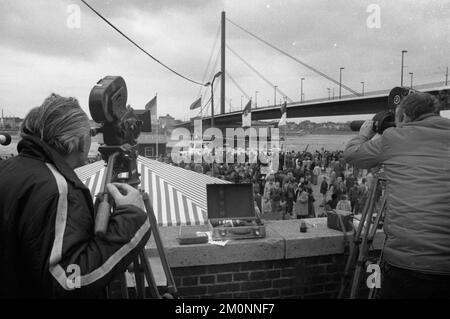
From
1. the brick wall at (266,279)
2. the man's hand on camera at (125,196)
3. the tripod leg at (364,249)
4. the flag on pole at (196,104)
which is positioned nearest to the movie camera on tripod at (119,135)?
the man's hand on camera at (125,196)

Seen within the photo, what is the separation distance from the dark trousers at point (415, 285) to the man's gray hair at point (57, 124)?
1732 mm

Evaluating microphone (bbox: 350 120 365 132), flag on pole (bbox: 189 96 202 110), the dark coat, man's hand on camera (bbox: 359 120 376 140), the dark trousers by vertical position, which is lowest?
the dark trousers

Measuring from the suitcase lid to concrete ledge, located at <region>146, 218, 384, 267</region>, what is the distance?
219 mm

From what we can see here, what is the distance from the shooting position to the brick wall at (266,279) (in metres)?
2.69

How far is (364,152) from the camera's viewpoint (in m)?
2.14

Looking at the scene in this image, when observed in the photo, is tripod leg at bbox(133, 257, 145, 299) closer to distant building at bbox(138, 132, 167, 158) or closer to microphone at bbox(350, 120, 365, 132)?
microphone at bbox(350, 120, 365, 132)

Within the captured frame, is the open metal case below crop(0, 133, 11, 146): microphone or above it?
below

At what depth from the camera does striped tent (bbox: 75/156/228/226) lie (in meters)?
4.30

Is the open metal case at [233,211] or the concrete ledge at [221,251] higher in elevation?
the open metal case at [233,211]

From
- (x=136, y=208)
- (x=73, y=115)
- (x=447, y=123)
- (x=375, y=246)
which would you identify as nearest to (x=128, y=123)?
(x=73, y=115)

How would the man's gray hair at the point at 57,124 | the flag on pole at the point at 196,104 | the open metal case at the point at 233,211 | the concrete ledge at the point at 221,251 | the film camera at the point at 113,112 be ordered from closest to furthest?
the man's gray hair at the point at 57,124, the film camera at the point at 113,112, the concrete ledge at the point at 221,251, the open metal case at the point at 233,211, the flag on pole at the point at 196,104

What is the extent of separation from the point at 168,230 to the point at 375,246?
71.7 inches

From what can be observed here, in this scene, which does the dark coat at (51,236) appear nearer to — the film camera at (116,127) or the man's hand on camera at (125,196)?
the man's hand on camera at (125,196)

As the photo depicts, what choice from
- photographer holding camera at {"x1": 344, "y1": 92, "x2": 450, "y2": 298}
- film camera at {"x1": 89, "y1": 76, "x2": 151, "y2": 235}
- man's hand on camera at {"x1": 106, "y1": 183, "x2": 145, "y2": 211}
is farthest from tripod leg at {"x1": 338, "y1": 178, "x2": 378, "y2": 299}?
man's hand on camera at {"x1": 106, "y1": 183, "x2": 145, "y2": 211}
